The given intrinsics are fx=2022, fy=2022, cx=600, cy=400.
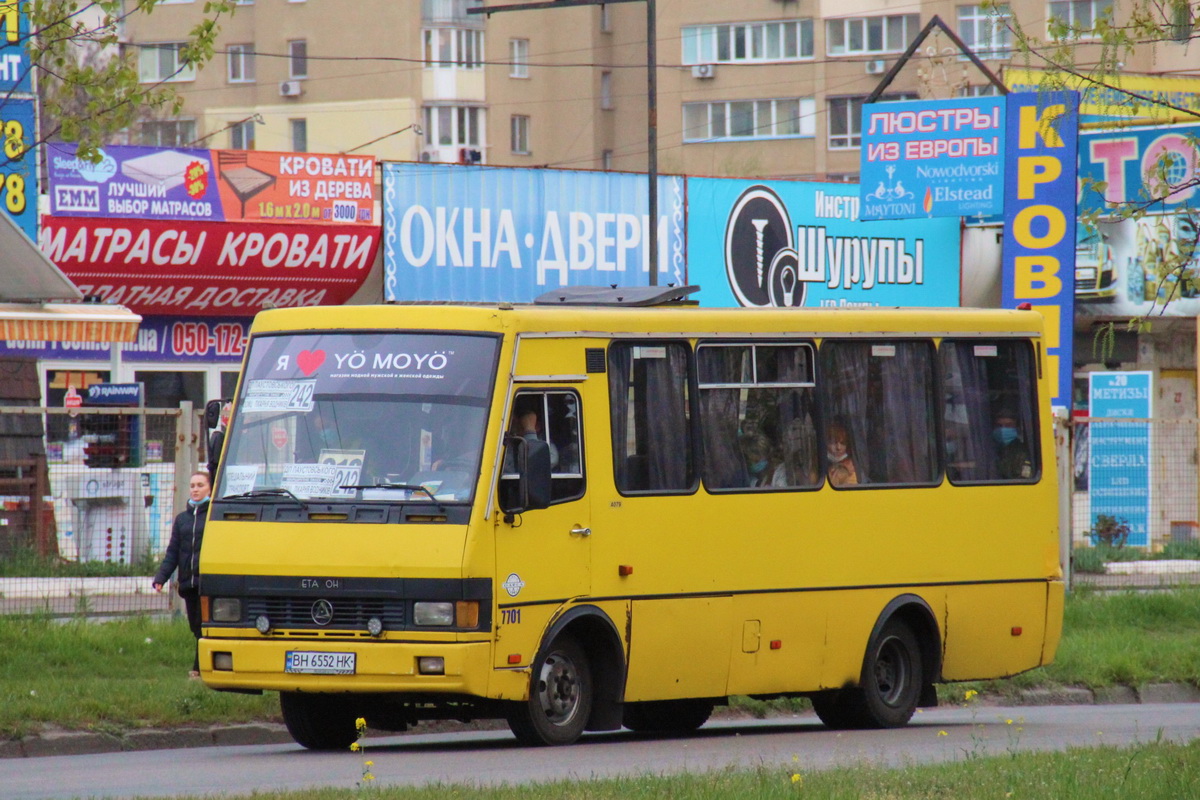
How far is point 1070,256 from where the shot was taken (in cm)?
2784

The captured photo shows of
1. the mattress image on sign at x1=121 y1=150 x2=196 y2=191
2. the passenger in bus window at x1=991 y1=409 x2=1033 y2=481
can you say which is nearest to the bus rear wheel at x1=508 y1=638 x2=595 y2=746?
the passenger in bus window at x1=991 y1=409 x2=1033 y2=481

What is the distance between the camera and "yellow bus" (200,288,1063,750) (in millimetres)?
11516

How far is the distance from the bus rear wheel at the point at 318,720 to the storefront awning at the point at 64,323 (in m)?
8.49

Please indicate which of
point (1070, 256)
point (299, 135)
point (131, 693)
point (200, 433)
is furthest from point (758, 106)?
point (131, 693)

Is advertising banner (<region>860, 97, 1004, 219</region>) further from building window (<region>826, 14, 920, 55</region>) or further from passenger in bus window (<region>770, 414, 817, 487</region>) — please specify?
building window (<region>826, 14, 920, 55</region>)

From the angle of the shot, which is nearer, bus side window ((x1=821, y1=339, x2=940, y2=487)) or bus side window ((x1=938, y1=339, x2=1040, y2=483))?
bus side window ((x1=821, y1=339, x2=940, y2=487))

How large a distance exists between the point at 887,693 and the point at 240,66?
6366 centimetres

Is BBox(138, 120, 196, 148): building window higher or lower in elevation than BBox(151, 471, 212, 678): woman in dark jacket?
higher

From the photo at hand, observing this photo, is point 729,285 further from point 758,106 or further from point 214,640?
point 758,106

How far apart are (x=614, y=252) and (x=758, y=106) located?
42.1 m

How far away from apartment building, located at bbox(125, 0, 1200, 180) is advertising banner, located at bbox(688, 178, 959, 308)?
31.1 m

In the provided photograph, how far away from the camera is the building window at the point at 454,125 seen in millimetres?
72062

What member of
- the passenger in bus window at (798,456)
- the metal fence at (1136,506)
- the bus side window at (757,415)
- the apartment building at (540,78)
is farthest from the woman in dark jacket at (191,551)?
the apartment building at (540,78)

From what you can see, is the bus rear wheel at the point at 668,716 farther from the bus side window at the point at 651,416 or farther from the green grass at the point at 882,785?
the green grass at the point at 882,785
